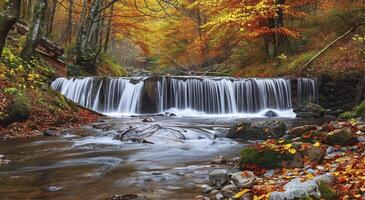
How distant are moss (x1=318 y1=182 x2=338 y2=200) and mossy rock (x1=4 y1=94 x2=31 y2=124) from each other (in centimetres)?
843

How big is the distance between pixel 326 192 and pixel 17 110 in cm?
849

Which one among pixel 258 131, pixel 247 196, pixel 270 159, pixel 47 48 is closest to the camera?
pixel 247 196

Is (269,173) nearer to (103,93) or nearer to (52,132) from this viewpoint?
(52,132)

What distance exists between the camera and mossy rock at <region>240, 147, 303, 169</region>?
617cm

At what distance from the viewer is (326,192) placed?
4.39 m

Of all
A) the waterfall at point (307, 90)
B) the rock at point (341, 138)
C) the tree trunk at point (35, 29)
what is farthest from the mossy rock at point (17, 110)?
the waterfall at point (307, 90)

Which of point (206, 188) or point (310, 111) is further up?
point (310, 111)

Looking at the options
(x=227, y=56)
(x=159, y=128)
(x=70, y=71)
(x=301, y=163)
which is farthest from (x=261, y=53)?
(x=301, y=163)

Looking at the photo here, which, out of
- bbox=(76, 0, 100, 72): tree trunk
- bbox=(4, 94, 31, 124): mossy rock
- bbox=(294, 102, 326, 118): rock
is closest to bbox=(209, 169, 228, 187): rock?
bbox=(4, 94, 31, 124): mossy rock

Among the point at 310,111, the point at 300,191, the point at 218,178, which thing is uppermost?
the point at 310,111

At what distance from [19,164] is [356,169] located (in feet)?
17.4

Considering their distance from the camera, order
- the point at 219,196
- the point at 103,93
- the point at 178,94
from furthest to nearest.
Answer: the point at 178,94 → the point at 103,93 → the point at 219,196

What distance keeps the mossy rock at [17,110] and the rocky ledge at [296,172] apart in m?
5.73

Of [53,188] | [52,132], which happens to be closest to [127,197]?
[53,188]
